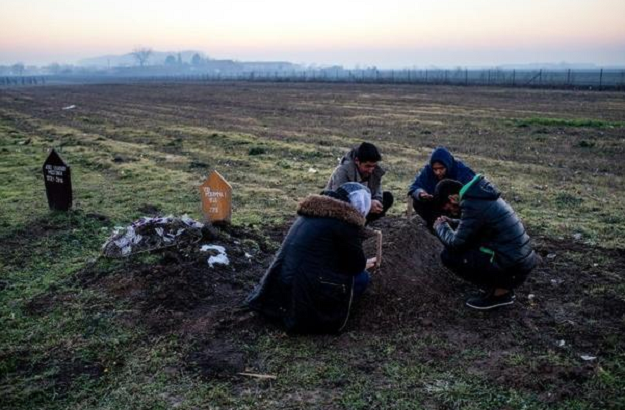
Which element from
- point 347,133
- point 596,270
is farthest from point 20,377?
point 347,133

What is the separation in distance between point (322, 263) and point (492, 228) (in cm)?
171

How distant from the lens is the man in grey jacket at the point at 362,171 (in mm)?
6836

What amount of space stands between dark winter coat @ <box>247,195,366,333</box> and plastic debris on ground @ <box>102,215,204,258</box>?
7.84 feet

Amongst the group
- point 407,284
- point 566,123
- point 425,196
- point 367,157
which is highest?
point 367,157

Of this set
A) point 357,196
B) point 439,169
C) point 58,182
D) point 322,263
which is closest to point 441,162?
point 439,169

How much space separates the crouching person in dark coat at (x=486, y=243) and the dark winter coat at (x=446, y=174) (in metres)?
1.12

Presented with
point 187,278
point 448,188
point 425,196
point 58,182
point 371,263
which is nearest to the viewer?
point 448,188

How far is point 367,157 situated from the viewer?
6824 millimetres

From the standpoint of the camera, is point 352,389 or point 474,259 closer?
point 352,389

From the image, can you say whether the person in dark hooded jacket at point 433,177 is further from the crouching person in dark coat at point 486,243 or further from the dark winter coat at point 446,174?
the crouching person in dark coat at point 486,243

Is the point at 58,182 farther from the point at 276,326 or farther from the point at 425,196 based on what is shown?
the point at 425,196

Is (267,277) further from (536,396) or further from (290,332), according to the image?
(536,396)

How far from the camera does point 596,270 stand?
6.89 m

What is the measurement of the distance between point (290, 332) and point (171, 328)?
120cm
